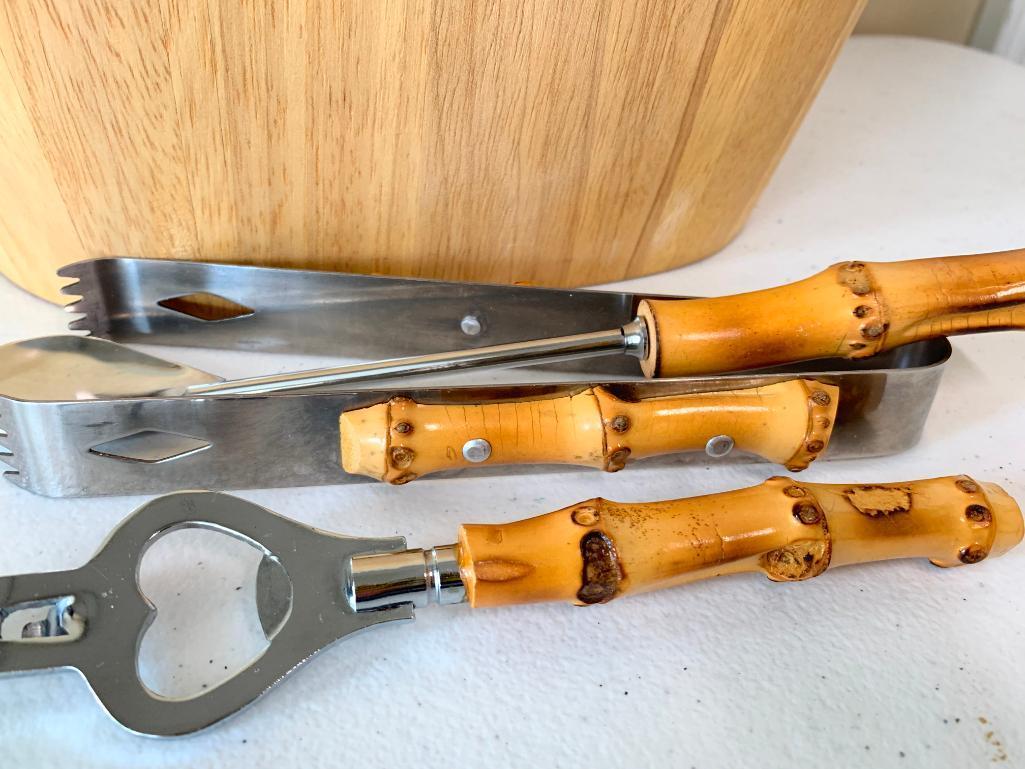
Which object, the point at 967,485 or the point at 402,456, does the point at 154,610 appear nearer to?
the point at 402,456

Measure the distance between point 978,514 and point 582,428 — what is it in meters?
0.17

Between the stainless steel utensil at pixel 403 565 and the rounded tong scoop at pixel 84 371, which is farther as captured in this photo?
the rounded tong scoop at pixel 84 371

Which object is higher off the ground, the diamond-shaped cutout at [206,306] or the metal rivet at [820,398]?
the metal rivet at [820,398]

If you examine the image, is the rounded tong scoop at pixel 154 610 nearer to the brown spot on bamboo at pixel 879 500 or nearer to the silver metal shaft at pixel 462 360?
the silver metal shaft at pixel 462 360

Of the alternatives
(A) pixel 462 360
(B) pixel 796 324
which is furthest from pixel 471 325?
(B) pixel 796 324

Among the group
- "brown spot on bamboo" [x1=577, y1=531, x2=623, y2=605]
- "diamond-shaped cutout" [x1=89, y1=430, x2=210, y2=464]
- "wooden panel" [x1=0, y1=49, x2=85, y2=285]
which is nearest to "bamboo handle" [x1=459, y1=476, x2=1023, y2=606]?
"brown spot on bamboo" [x1=577, y1=531, x2=623, y2=605]

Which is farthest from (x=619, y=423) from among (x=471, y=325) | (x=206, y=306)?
(x=206, y=306)

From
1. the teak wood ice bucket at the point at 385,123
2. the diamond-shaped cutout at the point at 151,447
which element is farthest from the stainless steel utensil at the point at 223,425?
the teak wood ice bucket at the point at 385,123

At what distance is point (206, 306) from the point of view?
505 millimetres

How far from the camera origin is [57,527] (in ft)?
1.33

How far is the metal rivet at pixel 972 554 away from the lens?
40 centimetres

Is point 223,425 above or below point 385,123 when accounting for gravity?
below

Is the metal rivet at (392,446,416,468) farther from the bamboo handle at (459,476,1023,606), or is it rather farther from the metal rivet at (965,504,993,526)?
the metal rivet at (965,504,993,526)

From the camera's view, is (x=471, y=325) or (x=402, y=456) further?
(x=471, y=325)
